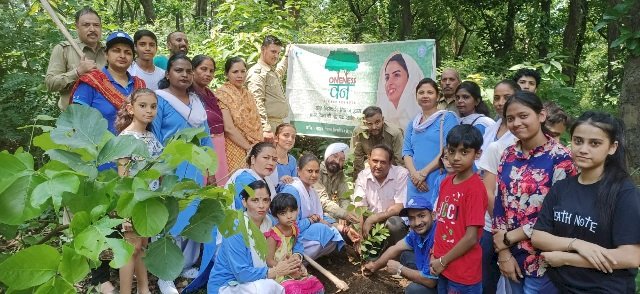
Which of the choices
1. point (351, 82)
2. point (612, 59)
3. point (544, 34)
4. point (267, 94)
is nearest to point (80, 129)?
point (267, 94)

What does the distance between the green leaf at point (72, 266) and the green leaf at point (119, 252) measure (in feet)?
0.18

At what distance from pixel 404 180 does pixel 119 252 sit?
4.03m

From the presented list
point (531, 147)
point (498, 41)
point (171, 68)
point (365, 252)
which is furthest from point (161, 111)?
point (498, 41)

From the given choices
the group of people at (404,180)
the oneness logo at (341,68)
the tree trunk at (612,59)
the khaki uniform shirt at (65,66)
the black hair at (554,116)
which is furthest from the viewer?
the tree trunk at (612,59)

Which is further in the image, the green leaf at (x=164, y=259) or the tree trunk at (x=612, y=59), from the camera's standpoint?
the tree trunk at (x=612, y=59)

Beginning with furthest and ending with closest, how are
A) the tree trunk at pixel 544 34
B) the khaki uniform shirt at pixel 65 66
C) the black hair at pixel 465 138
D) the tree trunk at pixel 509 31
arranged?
1. the tree trunk at pixel 509 31
2. the tree trunk at pixel 544 34
3. the khaki uniform shirt at pixel 65 66
4. the black hair at pixel 465 138

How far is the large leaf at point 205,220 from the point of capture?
3.46 feet

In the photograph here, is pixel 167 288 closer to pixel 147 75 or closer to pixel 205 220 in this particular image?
pixel 147 75

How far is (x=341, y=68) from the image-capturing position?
6.52 metres

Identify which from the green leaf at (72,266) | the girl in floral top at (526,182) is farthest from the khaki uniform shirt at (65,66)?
the green leaf at (72,266)

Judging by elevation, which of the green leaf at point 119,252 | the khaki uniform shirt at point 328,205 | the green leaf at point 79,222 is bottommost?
the khaki uniform shirt at point 328,205

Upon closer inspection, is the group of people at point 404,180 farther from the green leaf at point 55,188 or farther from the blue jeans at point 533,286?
the green leaf at point 55,188

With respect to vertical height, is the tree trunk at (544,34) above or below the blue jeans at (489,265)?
above

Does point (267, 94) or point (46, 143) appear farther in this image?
point (267, 94)
